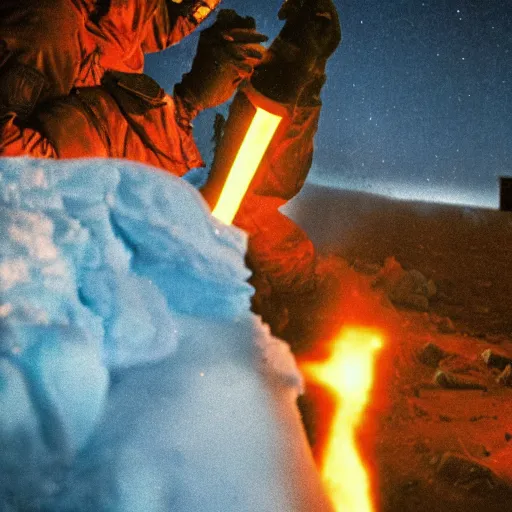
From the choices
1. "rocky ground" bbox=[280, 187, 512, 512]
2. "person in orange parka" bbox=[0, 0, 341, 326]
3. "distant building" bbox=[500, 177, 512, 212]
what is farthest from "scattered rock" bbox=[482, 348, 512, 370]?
"person in orange parka" bbox=[0, 0, 341, 326]

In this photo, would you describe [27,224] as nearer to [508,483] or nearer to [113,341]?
[113,341]

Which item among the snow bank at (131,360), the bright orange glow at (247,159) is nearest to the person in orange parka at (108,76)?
the bright orange glow at (247,159)

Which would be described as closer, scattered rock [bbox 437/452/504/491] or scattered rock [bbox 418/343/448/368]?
scattered rock [bbox 437/452/504/491]

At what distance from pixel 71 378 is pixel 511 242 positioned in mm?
16286

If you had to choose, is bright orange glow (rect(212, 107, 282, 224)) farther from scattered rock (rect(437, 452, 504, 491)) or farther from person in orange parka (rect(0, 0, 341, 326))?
scattered rock (rect(437, 452, 504, 491))

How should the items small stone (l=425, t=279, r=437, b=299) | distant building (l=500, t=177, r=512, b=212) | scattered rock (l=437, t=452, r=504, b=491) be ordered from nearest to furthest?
scattered rock (l=437, t=452, r=504, b=491) < distant building (l=500, t=177, r=512, b=212) < small stone (l=425, t=279, r=437, b=299)

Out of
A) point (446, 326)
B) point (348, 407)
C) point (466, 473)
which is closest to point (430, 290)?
point (446, 326)

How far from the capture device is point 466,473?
245 centimetres

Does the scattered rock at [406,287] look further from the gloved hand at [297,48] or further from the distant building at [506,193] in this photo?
the gloved hand at [297,48]

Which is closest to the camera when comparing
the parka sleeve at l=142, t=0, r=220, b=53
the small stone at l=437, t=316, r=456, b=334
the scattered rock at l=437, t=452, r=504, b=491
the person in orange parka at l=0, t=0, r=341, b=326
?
the person in orange parka at l=0, t=0, r=341, b=326

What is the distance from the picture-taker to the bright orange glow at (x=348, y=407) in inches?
90.4

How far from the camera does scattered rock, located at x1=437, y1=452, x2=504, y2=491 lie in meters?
2.39

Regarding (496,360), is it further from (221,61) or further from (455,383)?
(221,61)

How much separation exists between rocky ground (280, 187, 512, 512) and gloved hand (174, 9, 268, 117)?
2.04 metres
